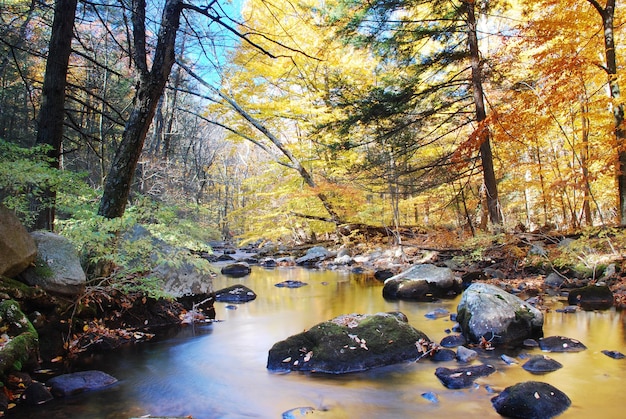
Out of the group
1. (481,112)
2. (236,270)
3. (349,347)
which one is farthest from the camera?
(236,270)

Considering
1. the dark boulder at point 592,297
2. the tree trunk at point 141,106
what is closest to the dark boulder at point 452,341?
the dark boulder at point 592,297

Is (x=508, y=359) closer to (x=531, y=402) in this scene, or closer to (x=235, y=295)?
(x=531, y=402)

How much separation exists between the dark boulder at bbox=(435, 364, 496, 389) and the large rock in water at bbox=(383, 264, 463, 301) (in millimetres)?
4240

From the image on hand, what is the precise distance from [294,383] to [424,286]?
532 cm

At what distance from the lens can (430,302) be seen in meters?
8.13

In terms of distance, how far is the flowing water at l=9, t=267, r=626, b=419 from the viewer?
11.8ft

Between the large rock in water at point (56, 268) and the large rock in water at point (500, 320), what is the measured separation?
5133 mm

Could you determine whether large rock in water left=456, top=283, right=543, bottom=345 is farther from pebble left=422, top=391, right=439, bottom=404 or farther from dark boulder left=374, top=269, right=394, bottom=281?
dark boulder left=374, top=269, right=394, bottom=281

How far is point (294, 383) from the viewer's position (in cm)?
422

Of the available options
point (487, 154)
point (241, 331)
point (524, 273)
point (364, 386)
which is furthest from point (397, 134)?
point (364, 386)

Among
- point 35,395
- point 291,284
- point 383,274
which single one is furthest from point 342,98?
point 35,395

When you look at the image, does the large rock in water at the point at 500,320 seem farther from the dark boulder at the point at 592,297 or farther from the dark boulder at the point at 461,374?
the dark boulder at the point at 592,297

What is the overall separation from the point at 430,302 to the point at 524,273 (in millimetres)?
3234

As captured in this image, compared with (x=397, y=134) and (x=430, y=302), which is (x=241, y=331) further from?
(x=397, y=134)
